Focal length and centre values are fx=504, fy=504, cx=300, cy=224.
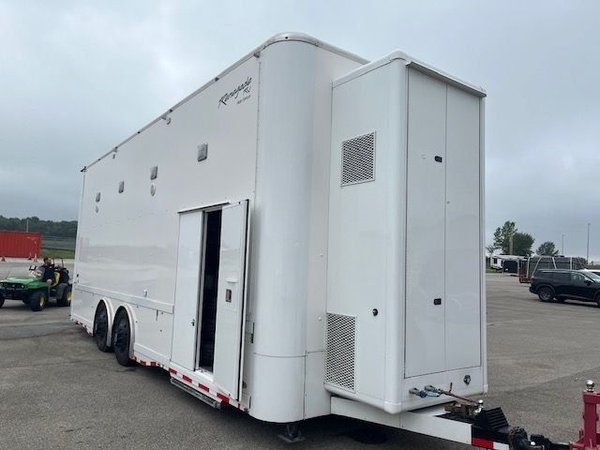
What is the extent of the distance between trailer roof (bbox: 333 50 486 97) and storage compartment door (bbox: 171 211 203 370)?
2195 mm

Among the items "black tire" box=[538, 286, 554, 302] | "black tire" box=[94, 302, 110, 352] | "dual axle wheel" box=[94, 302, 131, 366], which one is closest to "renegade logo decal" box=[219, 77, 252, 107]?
"dual axle wheel" box=[94, 302, 131, 366]

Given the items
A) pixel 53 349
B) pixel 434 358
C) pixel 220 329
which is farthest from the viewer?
pixel 53 349

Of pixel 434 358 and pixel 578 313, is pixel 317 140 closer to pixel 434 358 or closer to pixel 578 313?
pixel 434 358

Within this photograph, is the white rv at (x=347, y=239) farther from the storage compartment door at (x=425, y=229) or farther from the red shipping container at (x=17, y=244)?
the red shipping container at (x=17, y=244)

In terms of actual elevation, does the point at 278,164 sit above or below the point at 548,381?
above

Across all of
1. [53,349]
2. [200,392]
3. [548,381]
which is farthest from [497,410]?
[53,349]

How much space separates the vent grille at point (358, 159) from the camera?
4.13 meters

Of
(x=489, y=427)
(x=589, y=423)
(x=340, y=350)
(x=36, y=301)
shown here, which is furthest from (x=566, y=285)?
(x=589, y=423)

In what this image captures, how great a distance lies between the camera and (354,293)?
414cm

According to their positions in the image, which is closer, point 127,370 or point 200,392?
point 200,392

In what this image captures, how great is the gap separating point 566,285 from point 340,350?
73.1ft

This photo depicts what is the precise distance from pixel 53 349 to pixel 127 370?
2.42m

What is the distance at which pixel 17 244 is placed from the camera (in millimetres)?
39094

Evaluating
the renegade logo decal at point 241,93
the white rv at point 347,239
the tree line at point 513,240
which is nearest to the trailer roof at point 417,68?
A: the white rv at point 347,239
